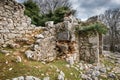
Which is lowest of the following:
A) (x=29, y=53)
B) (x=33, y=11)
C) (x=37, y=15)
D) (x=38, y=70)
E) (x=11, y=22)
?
(x=38, y=70)

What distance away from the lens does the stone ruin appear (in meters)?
5.78

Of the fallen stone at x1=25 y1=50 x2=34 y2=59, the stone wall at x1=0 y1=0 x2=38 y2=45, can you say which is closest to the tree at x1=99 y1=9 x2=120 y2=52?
the stone wall at x1=0 y1=0 x2=38 y2=45

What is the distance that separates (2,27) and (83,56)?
11.3ft

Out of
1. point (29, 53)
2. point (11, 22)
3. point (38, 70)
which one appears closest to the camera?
point (38, 70)

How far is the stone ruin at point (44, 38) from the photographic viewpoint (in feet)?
19.0

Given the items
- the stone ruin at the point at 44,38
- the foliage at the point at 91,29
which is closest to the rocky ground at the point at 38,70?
the stone ruin at the point at 44,38

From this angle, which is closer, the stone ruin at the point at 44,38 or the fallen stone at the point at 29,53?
the fallen stone at the point at 29,53

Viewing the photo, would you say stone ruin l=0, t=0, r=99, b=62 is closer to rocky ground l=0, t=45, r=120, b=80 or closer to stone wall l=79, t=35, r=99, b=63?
stone wall l=79, t=35, r=99, b=63

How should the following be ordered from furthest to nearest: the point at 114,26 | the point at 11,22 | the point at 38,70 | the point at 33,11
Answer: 1. the point at 114,26
2. the point at 33,11
3. the point at 11,22
4. the point at 38,70

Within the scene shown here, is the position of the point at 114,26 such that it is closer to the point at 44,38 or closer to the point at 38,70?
the point at 44,38

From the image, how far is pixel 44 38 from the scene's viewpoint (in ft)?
20.3

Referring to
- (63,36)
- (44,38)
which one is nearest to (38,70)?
(44,38)

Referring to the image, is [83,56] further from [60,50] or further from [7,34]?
[7,34]

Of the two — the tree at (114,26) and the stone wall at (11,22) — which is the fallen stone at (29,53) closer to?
the stone wall at (11,22)
